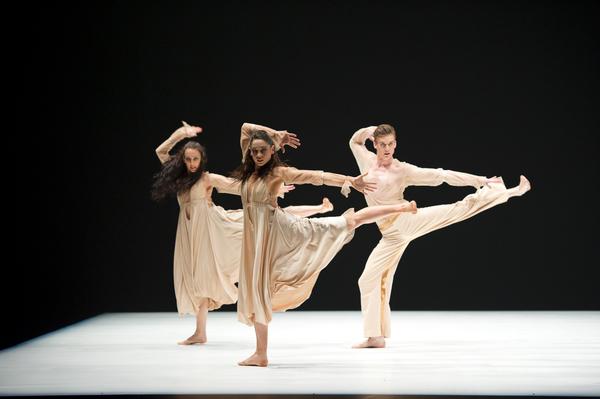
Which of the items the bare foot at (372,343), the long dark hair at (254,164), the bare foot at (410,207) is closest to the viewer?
the long dark hair at (254,164)

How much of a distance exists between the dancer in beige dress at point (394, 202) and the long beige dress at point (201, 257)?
3.26ft

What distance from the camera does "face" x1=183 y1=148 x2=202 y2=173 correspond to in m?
6.54

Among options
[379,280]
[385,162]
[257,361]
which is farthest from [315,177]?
[379,280]

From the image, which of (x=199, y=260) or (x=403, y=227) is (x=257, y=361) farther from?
(x=403, y=227)

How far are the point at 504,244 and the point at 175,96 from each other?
3484 millimetres

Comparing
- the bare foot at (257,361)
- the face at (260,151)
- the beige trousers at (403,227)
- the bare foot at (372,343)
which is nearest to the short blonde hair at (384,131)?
the beige trousers at (403,227)

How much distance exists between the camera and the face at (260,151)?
17.2 ft

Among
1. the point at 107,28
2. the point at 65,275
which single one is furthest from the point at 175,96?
the point at 65,275

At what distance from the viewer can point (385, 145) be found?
6.23m

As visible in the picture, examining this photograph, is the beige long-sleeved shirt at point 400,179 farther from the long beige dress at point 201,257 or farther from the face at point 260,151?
the face at point 260,151

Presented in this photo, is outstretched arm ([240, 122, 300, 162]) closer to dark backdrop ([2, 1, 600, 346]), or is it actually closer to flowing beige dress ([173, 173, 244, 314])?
flowing beige dress ([173, 173, 244, 314])

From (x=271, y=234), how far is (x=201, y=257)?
1439mm

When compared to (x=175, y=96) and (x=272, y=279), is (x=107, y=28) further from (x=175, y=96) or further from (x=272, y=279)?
(x=272, y=279)

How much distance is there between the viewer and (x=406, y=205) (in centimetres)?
572
